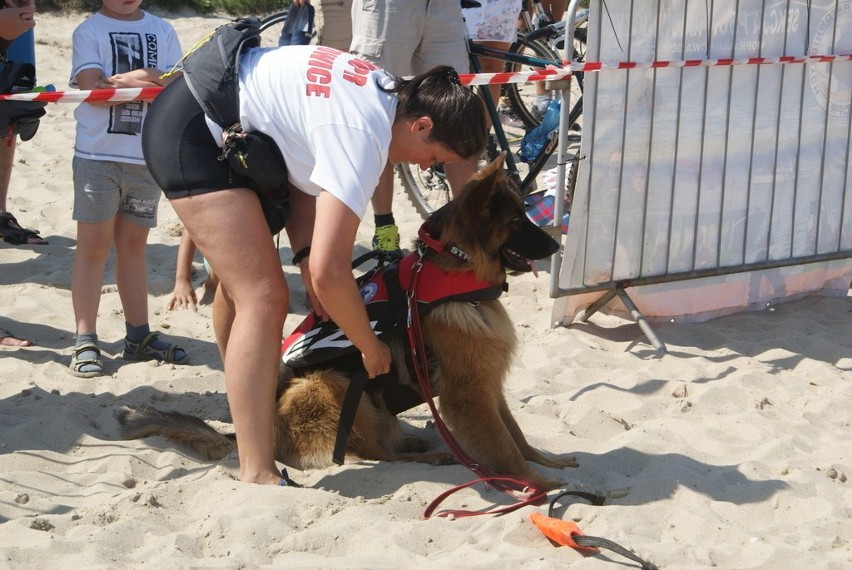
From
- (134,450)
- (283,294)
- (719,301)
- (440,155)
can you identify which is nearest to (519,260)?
Result: (440,155)

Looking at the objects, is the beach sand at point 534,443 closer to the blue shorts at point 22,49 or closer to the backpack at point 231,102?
the backpack at point 231,102

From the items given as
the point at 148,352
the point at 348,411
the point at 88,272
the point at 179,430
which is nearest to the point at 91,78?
the point at 88,272

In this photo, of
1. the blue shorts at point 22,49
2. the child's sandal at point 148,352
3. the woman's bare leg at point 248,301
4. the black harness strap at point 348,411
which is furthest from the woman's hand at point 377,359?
the blue shorts at point 22,49

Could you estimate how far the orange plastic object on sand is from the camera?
2.88 m

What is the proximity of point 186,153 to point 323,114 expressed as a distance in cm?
53

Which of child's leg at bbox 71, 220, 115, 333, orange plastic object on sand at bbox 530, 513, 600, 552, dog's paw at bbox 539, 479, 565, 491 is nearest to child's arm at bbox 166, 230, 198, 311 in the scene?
child's leg at bbox 71, 220, 115, 333

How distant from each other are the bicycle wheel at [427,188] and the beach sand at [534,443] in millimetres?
1060

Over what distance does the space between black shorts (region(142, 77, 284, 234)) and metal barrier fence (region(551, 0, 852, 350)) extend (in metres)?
2.29

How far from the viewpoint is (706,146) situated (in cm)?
513

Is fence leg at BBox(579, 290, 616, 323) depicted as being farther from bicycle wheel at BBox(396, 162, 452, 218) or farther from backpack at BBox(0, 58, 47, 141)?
backpack at BBox(0, 58, 47, 141)

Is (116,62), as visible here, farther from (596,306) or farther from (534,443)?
(596,306)

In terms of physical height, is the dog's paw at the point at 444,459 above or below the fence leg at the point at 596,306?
below

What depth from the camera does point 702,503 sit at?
3.28 meters

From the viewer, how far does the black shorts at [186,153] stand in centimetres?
312
